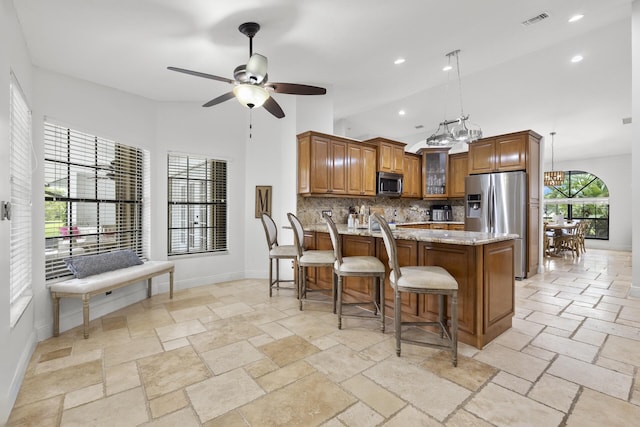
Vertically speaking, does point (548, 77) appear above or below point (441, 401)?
above

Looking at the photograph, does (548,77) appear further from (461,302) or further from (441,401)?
(441,401)

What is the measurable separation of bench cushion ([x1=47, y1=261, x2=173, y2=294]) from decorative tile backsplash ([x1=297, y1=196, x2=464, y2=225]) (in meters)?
2.11

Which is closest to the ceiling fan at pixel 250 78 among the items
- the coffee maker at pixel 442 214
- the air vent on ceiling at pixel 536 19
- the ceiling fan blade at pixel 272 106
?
the ceiling fan blade at pixel 272 106

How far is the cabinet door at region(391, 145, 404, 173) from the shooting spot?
555cm

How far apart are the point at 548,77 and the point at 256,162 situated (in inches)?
188

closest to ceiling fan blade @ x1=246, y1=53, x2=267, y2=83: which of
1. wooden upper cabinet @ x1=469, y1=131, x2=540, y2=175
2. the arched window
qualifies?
wooden upper cabinet @ x1=469, y1=131, x2=540, y2=175

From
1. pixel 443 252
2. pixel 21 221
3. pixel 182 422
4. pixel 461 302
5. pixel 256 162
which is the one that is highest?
pixel 256 162

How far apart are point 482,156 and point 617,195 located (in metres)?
7.06

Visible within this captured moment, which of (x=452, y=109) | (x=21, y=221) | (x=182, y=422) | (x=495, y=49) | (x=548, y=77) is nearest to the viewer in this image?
(x=182, y=422)

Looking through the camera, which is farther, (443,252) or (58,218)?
(58,218)

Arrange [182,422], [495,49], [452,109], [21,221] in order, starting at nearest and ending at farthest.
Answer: [182,422] → [21,221] → [495,49] → [452,109]

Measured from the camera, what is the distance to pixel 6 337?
72.6 inches

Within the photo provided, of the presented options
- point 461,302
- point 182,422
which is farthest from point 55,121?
point 461,302

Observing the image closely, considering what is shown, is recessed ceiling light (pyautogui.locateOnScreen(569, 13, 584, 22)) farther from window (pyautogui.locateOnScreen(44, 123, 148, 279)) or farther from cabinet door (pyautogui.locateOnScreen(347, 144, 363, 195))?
window (pyautogui.locateOnScreen(44, 123, 148, 279))
